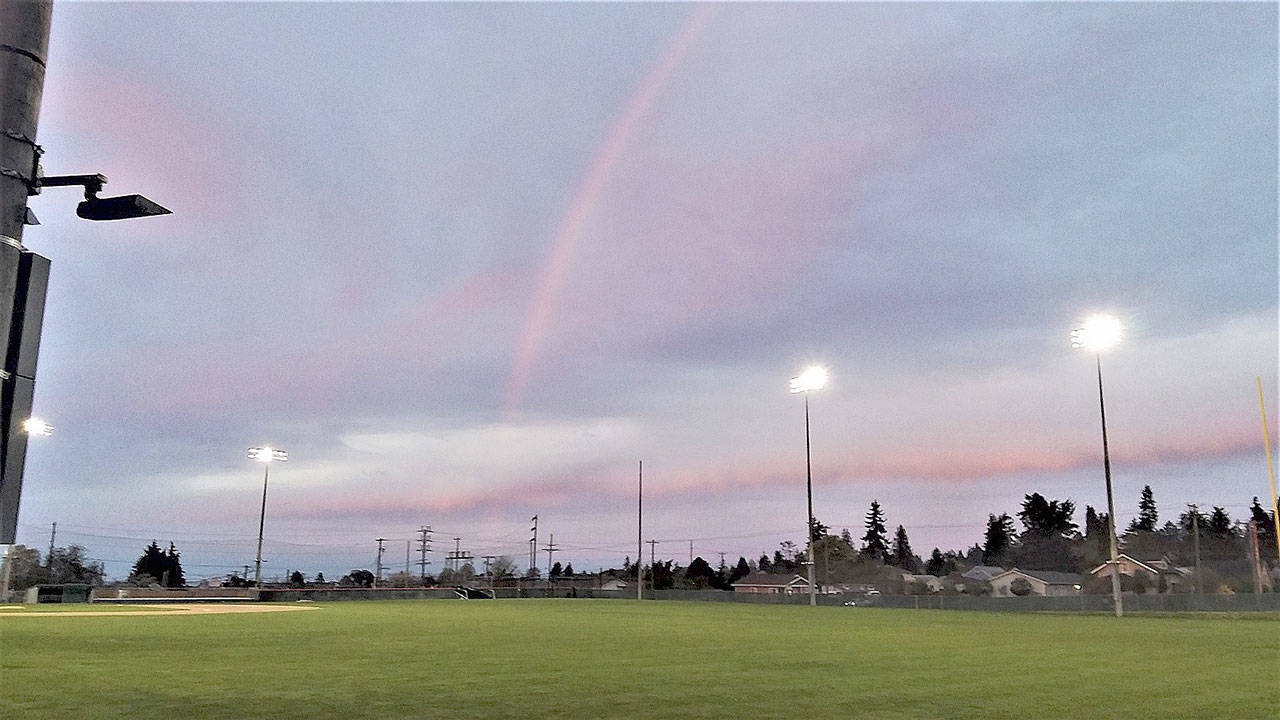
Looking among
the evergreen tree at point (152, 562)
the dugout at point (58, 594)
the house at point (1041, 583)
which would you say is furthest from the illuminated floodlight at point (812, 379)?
the evergreen tree at point (152, 562)

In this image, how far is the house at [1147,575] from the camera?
300 feet

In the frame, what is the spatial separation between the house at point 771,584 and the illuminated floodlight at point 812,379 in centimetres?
6897

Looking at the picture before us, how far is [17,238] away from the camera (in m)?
3.49

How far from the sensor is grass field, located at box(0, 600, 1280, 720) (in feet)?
33.1

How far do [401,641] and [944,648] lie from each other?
11696mm

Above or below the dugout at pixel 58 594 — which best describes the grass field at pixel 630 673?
above

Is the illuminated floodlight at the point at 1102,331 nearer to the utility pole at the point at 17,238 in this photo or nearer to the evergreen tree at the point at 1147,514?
the utility pole at the point at 17,238

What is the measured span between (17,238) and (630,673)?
461 inches

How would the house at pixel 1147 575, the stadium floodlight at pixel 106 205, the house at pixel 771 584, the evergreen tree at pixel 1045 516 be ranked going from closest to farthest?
1. the stadium floodlight at pixel 106 205
2. the house at pixel 1147 575
3. the house at pixel 771 584
4. the evergreen tree at pixel 1045 516

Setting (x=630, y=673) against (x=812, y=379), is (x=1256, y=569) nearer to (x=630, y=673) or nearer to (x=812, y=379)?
(x=812, y=379)

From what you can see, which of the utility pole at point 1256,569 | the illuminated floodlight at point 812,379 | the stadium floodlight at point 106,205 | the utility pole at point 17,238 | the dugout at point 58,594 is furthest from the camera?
the utility pole at point 1256,569

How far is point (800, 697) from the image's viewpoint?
36.4 ft

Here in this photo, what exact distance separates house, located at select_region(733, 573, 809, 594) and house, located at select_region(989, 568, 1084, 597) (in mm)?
24737

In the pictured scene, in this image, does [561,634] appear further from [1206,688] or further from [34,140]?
[34,140]
